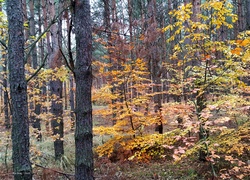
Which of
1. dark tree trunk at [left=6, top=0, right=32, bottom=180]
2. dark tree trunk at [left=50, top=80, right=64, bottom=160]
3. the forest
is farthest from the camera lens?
dark tree trunk at [left=50, top=80, right=64, bottom=160]

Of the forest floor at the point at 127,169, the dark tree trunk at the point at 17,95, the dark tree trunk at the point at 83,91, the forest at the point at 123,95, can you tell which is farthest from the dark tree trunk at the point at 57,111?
the dark tree trunk at the point at 83,91

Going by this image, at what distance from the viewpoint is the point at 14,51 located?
10.3 feet

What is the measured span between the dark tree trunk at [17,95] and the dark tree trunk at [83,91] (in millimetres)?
705

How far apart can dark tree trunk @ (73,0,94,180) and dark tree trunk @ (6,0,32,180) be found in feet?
2.31

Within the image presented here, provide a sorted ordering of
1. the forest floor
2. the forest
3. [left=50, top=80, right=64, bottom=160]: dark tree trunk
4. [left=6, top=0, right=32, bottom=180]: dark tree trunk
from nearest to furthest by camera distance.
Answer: [left=6, top=0, right=32, bottom=180]: dark tree trunk, the forest, the forest floor, [left=50, top=80, right=64, bottom=160]: dark tree trunk

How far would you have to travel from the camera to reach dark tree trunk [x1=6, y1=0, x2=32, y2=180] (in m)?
3.07

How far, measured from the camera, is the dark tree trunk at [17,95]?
3.07 metres

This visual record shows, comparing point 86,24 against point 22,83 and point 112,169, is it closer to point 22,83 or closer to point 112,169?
point 22,83

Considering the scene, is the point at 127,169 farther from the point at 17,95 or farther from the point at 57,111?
the point at 17,95

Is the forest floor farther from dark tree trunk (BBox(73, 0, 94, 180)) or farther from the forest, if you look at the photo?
dark tree trunk (BBox(73, 0, 94, 180))

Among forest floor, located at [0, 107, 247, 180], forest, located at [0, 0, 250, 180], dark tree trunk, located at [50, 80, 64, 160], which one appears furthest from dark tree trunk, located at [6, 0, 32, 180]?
dark tree trunk, located at [50, 80, 64, 160]

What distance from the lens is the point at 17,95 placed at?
3.10 meters

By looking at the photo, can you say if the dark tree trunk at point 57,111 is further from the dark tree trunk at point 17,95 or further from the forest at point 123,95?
the dark tree trunk at point 17,95

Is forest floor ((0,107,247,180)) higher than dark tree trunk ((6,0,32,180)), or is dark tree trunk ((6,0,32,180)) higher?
dark tree trunk ((6,0,32,180))
